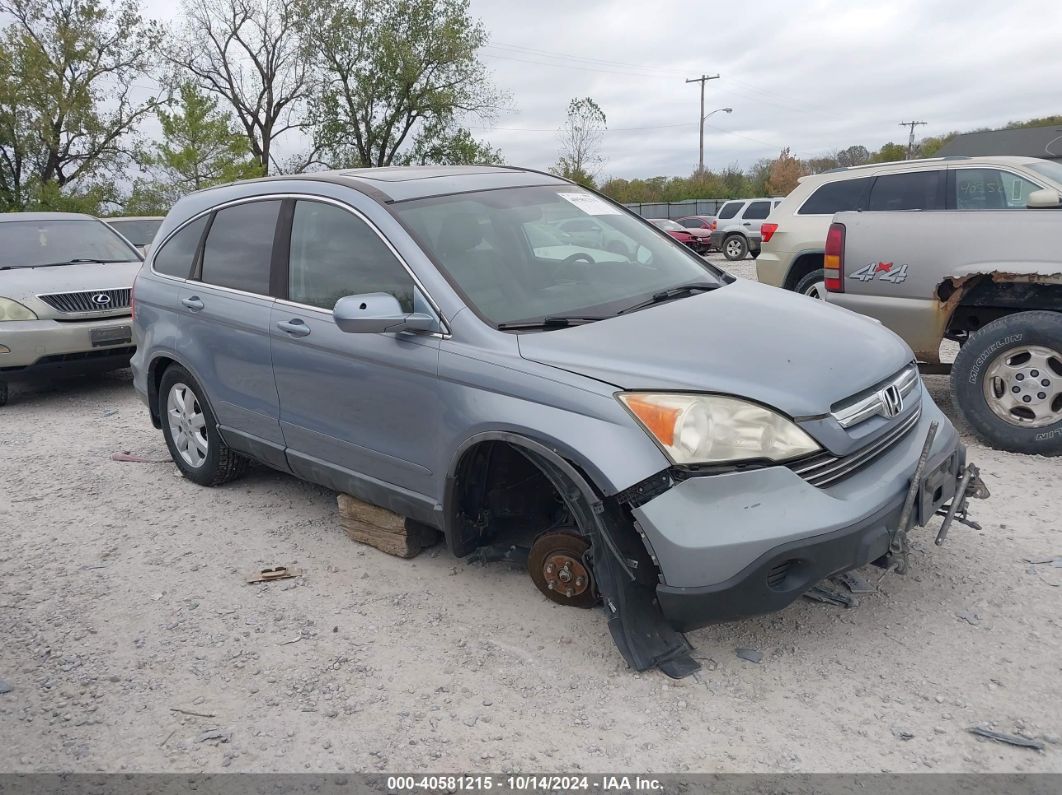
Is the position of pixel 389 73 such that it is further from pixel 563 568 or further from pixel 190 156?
pixel 563 568

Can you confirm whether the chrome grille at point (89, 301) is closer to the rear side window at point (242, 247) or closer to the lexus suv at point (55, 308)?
the lexus suv at point (55, 308)

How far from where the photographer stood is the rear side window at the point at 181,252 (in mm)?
5066

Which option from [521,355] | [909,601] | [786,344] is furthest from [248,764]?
[909,601]

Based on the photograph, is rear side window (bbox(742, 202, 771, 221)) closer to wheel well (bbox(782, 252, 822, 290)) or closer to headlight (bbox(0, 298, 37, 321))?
wheel well (bbox(782, 252, 822, 290))

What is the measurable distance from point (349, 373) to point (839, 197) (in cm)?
556

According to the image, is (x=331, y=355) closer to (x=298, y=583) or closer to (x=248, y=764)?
(x=298, y=583)

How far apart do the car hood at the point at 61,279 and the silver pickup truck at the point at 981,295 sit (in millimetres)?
6406

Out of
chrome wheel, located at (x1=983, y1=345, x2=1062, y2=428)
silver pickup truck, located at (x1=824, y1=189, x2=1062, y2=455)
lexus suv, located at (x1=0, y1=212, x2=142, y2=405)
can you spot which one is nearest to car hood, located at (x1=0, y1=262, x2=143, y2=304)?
lexus suv, located at (x1=0, y1=212, x2=142, y2=405)

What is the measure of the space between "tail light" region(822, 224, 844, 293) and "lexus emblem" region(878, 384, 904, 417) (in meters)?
2.80

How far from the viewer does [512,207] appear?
4.07 meters

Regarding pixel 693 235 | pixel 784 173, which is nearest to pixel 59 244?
pixel 693 235

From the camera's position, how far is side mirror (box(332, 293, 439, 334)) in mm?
3395

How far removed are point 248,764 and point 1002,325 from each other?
4693mm

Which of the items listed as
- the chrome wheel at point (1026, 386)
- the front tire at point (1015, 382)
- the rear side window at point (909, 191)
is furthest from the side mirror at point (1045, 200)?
the rear side window at point (909, 191)
